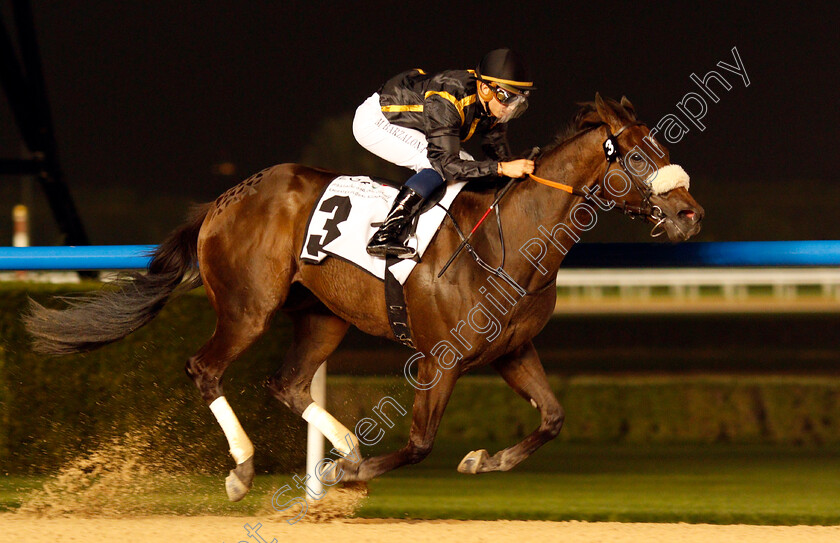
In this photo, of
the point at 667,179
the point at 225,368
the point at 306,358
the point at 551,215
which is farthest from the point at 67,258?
the point at 667,179

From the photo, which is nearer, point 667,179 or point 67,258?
point 667,179

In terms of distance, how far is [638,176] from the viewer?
2820 millimetres

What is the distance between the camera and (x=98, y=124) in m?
16.8

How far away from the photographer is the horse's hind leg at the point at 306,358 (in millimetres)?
3477

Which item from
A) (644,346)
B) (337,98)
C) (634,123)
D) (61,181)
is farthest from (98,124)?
(634,123)

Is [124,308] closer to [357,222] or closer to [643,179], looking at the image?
[357,222]

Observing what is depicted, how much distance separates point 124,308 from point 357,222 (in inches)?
39.6

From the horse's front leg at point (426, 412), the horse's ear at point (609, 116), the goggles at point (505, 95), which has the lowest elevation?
the horse's front leg at point (426, 412)

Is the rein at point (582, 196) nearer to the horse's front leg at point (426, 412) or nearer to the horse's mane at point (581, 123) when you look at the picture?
the horse's mane at point (581, 123)

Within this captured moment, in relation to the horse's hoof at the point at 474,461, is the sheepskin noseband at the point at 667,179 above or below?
above

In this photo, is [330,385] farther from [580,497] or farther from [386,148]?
[386,148]

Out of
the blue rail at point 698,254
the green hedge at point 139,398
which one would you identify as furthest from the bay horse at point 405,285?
the green hedge at point 139,398

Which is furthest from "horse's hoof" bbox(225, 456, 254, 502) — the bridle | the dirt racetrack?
the bridle

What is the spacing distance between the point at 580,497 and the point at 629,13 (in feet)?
41.2
